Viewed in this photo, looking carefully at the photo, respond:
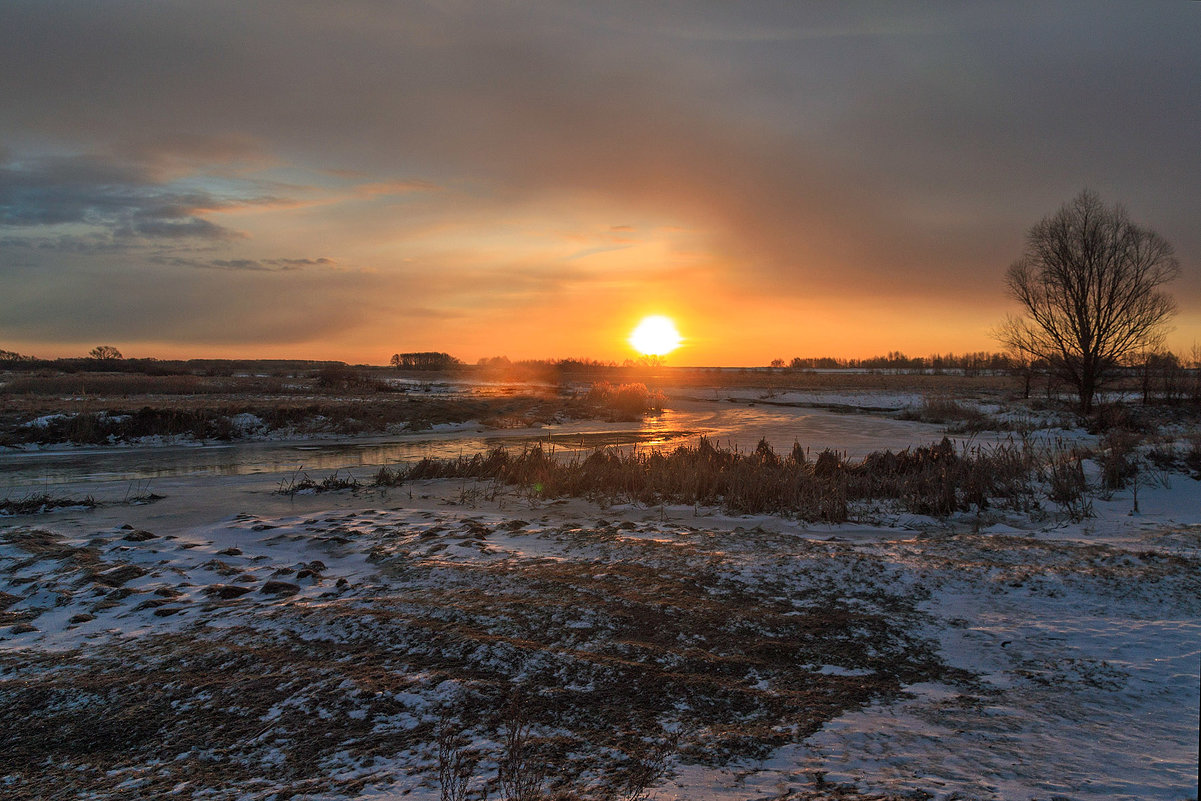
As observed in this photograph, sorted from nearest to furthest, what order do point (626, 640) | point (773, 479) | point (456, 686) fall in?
1. point (456, 686)
2. point (626, 640)
3. point (773, 479)

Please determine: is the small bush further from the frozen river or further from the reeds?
the reeds

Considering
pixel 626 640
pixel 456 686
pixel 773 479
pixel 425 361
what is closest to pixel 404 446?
pixel 773 479

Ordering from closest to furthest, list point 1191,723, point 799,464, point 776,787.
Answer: point 776,787, point 1191,723, point 799,464

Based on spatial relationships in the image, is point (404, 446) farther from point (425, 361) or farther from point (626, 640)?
point (425, 361)

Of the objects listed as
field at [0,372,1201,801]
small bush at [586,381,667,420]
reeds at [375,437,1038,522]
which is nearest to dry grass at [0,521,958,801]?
field at [0,372,1201,801]

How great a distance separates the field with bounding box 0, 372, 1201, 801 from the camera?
3.43 metres

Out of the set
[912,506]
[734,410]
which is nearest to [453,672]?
[912,506]

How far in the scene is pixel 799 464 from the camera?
12859mm

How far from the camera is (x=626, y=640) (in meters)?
5.20

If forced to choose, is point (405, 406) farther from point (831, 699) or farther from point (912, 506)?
point (831, 699)

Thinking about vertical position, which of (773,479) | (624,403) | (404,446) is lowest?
(404,446)

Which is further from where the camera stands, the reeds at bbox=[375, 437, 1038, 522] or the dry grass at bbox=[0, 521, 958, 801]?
the reeds at bbox=[375, 437, 1038, 522]

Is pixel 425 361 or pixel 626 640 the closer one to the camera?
pixel 626 640

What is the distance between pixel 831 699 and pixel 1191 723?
2.08 meters
